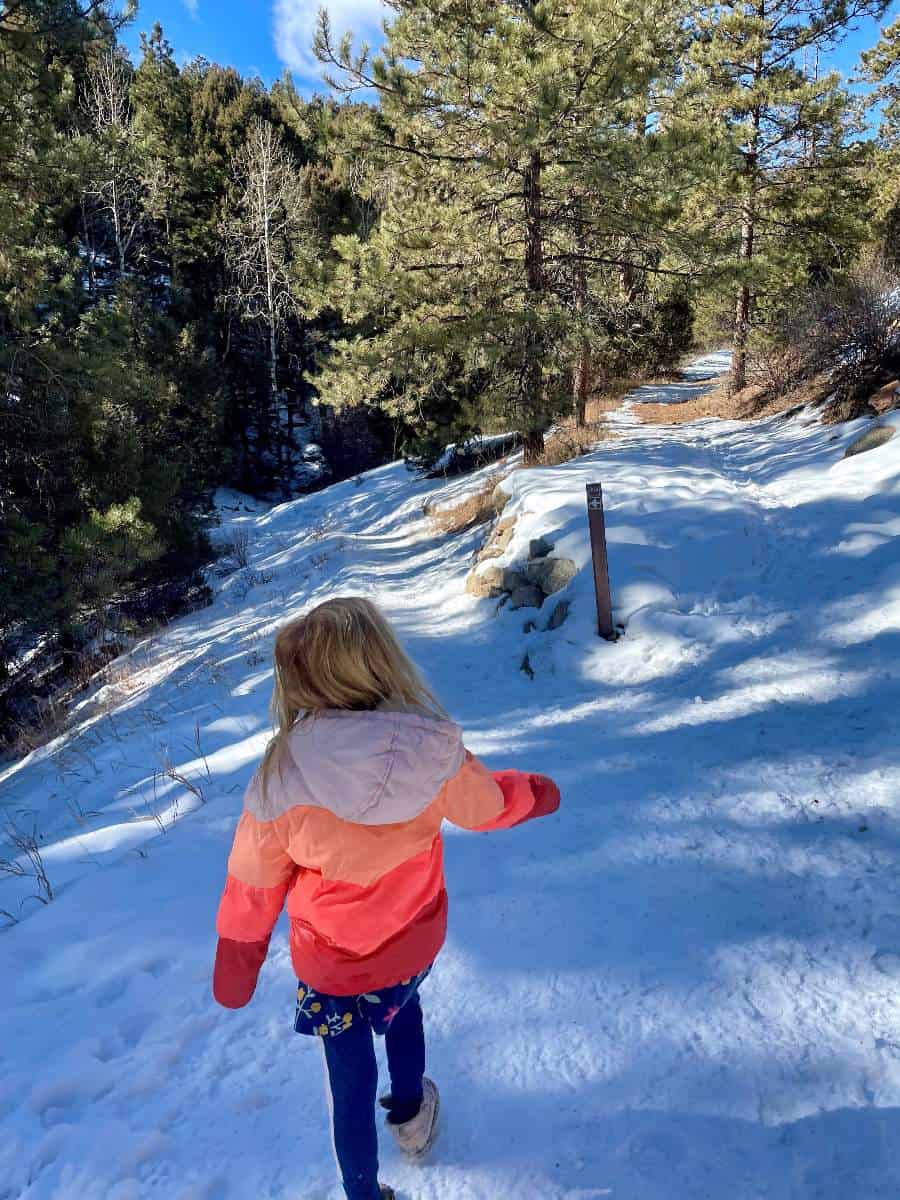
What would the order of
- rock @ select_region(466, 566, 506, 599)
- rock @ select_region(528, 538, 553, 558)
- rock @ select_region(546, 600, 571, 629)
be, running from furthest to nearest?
rock @ select_region(466, 566, 506, 599) < rock @ select_region(528, 538, 553, 558) < rock @ select_region(546, 600, 571, 629)

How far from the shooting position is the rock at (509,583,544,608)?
6.49 metres

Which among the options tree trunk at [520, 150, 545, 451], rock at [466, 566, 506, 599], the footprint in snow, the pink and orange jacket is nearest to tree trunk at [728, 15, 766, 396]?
tree trunk at [520, 150, 545, 451]

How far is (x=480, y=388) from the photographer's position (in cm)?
1297

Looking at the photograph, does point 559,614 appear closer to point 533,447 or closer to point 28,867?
point 28,867

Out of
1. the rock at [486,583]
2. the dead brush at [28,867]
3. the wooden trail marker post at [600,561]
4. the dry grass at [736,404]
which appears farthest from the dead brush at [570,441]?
the dead brush at [28,867]

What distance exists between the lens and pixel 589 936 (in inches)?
111

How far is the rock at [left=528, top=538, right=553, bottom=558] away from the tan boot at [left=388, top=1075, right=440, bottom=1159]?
17.3 feet

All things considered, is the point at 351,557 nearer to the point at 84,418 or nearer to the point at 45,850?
the point at 84,418

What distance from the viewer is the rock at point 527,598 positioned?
6.49 m

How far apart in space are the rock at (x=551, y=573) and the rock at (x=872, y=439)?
4263 millimetres

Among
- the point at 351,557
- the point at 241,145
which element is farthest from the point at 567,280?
the point at 241,145

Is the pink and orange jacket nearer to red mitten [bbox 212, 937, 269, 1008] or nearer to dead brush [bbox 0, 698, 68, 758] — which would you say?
red mitten [bbox 212, 937, 269, 1008]

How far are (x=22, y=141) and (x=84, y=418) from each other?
342 cm

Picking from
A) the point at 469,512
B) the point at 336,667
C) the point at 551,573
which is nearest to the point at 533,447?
the point at 469,512
